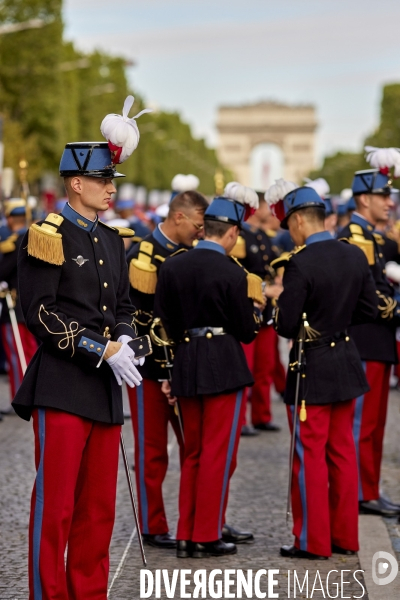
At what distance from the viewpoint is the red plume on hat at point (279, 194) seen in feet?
23.9

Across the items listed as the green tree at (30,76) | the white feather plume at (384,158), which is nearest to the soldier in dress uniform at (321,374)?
the white feather plume at (384,158)

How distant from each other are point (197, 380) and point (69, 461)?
1.66 metres

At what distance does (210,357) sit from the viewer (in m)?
6.88

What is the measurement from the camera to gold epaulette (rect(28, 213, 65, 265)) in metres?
5.27

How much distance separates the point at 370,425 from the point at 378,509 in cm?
50

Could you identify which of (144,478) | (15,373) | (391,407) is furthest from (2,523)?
(391,407)

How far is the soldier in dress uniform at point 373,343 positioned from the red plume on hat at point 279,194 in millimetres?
718

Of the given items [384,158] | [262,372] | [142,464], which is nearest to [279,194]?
[384,158]

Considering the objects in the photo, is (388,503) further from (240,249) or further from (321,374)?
(240,249)

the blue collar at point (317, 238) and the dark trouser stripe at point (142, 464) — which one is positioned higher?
the blue collar at point (317, 238)

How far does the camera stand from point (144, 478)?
7.36m

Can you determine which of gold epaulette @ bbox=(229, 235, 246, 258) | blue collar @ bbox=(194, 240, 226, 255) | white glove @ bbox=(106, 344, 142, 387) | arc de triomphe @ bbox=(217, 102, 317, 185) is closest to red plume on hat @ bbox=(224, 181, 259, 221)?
blue collar @ bbox=(194, 240, 226, 255)

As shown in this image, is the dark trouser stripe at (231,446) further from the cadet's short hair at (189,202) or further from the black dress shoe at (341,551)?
the cadet's short hair at (189,202)

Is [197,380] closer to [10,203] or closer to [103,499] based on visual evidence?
[103,499]
